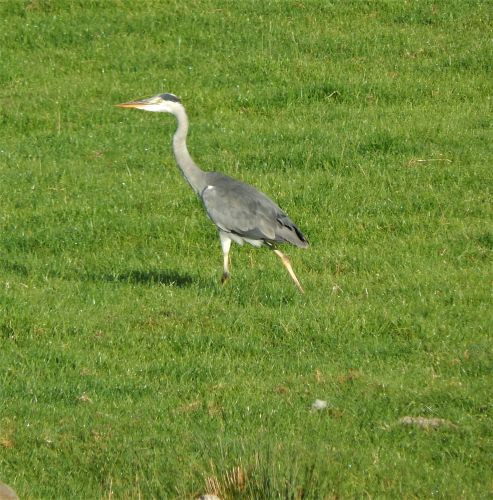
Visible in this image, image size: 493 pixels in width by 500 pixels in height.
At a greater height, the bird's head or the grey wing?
the bird's head

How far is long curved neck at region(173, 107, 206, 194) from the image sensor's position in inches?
495

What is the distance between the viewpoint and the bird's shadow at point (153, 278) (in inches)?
476

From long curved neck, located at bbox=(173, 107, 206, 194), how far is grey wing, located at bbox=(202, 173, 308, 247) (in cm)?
33

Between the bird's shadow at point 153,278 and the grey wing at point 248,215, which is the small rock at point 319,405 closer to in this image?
the grey wing at point 248,215

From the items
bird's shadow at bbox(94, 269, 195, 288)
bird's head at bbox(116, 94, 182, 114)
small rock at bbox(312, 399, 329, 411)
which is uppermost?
bird's head at bbox(116, 94, 182, 114)

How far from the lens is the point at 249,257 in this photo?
43.4ft

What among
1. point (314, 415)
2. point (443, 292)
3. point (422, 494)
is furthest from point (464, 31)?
point (422, 494)

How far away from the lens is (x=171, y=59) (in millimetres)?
19297

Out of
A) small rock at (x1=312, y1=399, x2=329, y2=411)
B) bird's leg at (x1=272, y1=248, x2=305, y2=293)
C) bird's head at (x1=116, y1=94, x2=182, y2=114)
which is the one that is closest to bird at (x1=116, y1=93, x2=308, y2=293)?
bird's leg at (x1=272, y1=248, x2=305, y2=293)

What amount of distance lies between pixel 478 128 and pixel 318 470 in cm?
989

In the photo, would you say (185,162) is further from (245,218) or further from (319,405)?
(319,405)

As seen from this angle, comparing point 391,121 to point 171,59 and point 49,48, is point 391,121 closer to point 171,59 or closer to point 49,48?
point 171,59

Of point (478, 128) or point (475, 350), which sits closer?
point (475, 350)

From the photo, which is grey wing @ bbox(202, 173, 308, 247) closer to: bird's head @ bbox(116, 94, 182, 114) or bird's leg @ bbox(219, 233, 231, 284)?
bird's leg @ bbox(219, 233, 231, 284)
